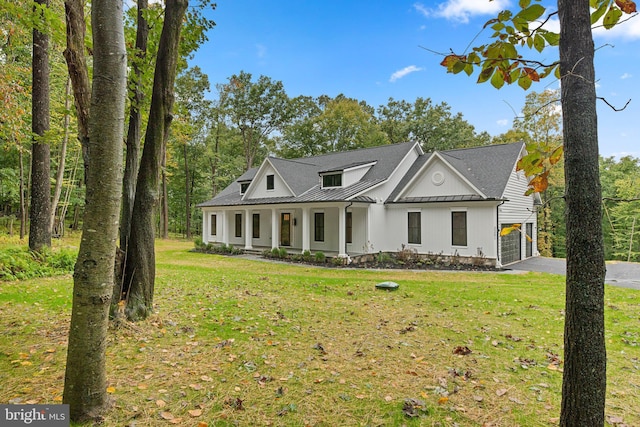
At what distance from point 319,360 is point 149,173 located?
3.52 m

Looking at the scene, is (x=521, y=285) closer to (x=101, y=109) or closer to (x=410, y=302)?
Result: (x=410, y=302)

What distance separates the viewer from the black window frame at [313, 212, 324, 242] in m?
17.5

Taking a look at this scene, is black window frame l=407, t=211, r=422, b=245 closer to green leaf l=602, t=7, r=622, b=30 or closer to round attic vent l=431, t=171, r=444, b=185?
round attic vent l=431, t=171, r=444, b=185

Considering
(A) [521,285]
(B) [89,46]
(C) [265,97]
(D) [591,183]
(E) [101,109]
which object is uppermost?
(C) [265,97]

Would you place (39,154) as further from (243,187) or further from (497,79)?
(243,187)

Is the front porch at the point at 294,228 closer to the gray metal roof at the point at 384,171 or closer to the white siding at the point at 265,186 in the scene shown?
the gray metal roof at the point at 384,171

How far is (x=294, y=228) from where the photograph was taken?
1831 centimetres

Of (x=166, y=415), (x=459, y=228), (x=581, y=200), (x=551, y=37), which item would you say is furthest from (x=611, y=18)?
(x=459, y=228)

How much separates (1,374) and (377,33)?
12.4 m

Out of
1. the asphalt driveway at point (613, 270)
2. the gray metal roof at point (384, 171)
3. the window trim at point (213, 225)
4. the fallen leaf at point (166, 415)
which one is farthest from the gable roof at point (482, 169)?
the fallen leaf at point (166, 415)

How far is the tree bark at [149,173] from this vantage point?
4.70 meters

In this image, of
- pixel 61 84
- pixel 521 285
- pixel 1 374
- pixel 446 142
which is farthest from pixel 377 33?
pixel 446 142

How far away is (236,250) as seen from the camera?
59.3 feet

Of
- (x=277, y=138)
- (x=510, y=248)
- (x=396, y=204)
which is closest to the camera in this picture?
(x=510, y=248)
